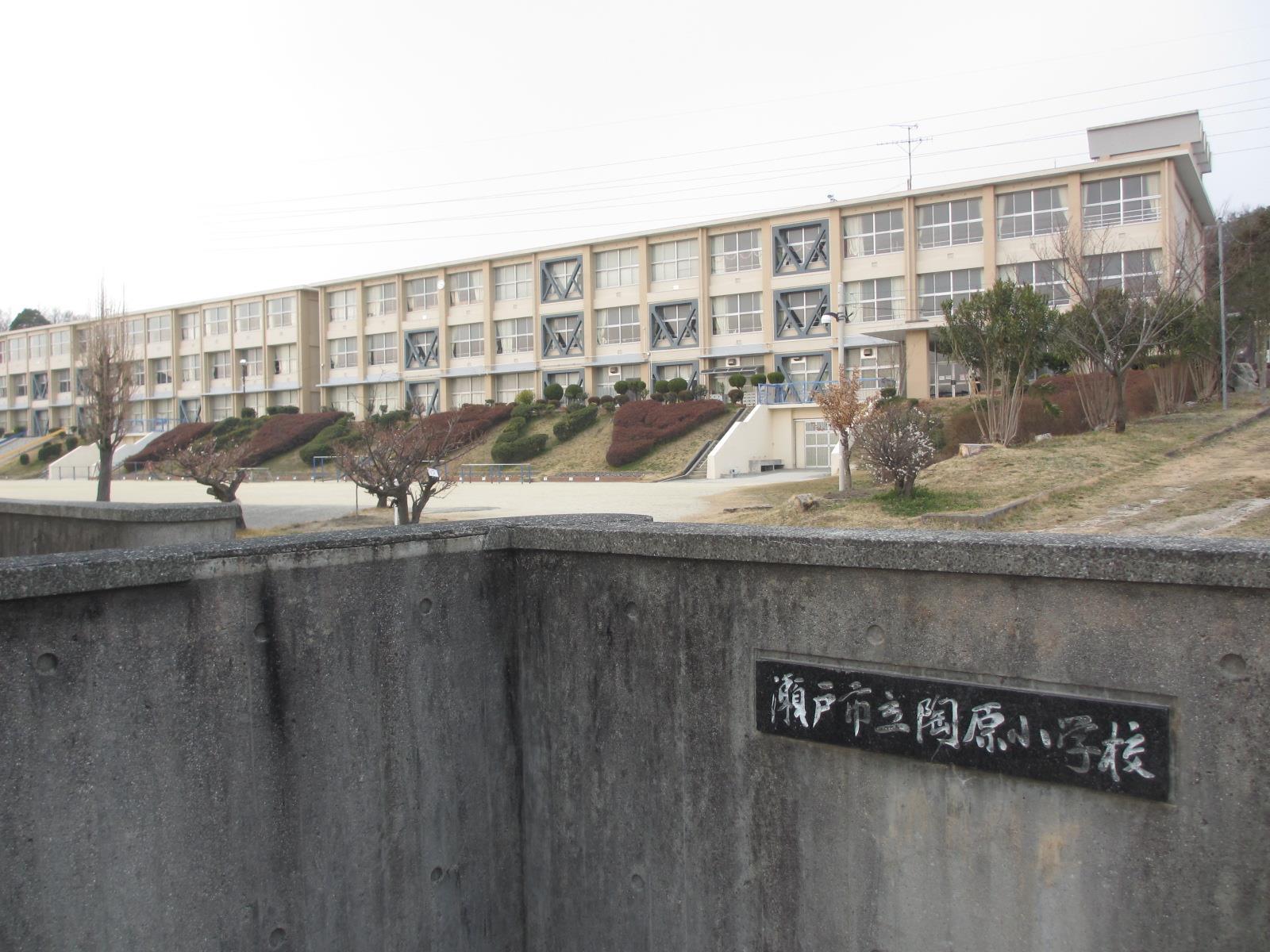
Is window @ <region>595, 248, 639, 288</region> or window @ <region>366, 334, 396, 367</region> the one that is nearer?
window @ <region>595, 248, 639, 288</region>

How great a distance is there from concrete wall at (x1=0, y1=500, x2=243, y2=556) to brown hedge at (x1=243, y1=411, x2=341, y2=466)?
4130 cm

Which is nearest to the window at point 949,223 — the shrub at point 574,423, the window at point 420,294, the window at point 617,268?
the window at point 617,268

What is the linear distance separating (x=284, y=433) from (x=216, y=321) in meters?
20.7

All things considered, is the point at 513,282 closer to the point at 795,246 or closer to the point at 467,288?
the point at 467,288

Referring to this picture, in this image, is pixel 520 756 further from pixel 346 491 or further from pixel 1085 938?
pixel 346 491

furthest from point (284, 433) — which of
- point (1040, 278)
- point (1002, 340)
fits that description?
point (1002, 340)

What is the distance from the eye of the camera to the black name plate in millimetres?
2441

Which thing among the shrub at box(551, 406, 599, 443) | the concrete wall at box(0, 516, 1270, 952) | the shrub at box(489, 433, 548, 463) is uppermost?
the shrub at box(551, 406, 599, 443)

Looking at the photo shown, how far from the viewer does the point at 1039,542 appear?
101 inches

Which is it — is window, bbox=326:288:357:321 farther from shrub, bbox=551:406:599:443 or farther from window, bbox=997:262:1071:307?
window, bbox=997:262:1071:307

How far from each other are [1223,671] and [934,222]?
1718 inches

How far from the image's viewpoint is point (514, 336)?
184 feet

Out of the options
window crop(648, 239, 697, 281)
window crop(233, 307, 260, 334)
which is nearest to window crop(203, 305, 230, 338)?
window crop(233, 307, 260, 334)

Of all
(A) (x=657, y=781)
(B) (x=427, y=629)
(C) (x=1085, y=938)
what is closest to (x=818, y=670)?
(A) (x=657, y=781)
